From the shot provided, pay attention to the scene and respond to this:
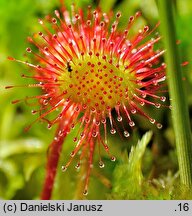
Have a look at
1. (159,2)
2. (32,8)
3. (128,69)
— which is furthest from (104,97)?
(32,8)

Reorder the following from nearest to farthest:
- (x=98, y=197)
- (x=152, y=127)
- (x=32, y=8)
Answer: (x=98, y=197) < (x=152, y=127) < (x=32, y=8)

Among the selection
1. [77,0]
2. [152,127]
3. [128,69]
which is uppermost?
[77,0]

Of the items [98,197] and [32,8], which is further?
[32,8]

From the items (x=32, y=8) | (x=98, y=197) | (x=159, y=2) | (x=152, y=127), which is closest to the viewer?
(x=159, y=2)

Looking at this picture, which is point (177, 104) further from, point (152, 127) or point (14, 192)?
point (14, 192)
